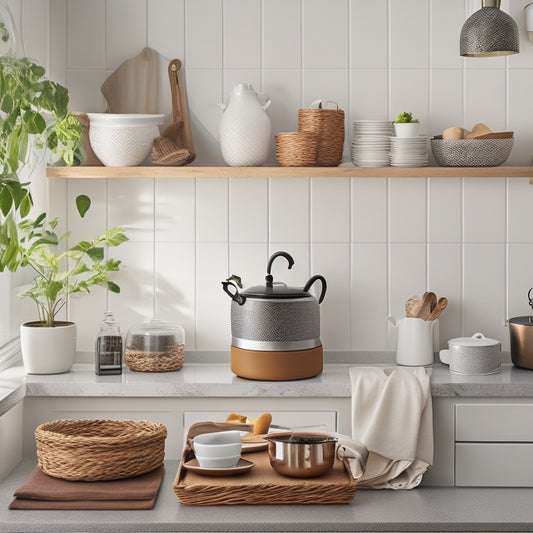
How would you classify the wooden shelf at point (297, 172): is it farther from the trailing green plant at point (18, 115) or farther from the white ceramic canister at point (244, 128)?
the trailing green plant at point (18, 115)

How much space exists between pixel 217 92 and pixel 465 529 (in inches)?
76.1

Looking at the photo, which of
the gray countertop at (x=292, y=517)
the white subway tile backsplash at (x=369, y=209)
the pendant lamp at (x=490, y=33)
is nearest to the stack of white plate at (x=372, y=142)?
the white subway tile backsplash at (x=369, y=209)

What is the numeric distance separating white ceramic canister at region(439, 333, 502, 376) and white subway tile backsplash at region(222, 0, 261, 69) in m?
1.26

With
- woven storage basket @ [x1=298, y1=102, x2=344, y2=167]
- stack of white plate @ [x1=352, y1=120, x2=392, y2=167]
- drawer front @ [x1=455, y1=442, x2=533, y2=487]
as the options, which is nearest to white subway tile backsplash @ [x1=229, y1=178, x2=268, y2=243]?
woven storage basket @ [x1=298, y1=102, x2=344, y2=167]

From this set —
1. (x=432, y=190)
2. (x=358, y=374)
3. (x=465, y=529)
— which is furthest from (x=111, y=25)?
(x=465, y=529)

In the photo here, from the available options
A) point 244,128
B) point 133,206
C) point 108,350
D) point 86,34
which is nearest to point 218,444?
point 108,350

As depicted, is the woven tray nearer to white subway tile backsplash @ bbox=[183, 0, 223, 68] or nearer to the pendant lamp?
the pendant lamp

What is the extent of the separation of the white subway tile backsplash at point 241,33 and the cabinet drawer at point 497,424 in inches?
57.2

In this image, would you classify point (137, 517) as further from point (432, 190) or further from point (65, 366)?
point (432, 190)

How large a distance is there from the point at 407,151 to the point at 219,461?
1.55 meters

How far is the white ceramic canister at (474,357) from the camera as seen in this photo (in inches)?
118

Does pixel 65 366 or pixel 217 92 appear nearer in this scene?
pixel 65 366

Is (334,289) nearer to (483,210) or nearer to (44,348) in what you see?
(483,210)

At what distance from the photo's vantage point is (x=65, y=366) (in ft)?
A: 9.99
